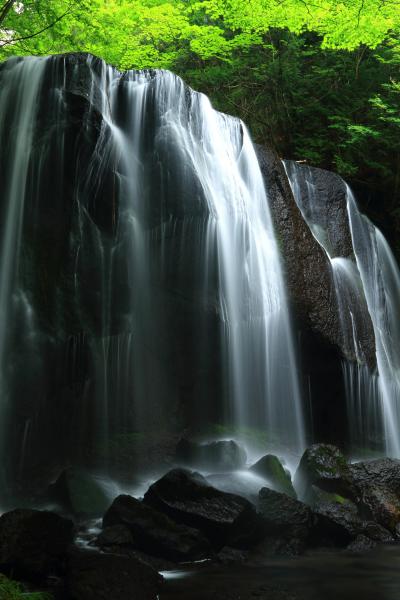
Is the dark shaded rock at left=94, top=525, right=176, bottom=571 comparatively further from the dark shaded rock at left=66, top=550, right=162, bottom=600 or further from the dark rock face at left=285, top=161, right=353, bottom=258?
the dark rock face at left=285, top=161, right=353, bottom=258

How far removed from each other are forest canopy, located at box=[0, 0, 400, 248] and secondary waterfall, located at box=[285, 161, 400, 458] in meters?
2.63

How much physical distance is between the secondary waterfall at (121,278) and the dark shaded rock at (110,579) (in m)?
3.82

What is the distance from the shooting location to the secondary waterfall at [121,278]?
27.5 feet

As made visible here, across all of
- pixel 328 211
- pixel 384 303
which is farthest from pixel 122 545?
pixel 328 211

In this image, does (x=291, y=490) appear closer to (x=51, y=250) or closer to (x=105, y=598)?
(x=105, y=598)

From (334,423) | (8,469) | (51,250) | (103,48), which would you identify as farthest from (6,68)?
(334,423)

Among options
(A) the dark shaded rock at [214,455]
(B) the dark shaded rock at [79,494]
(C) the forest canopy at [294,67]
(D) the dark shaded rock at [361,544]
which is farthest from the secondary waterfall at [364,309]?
(B) the dark shaded rock at [79,494]

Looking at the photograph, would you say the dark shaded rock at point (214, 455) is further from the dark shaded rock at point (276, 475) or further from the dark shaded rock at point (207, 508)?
the dark shaded rock at point (207, 508)

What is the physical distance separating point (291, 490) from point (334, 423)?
3.45m

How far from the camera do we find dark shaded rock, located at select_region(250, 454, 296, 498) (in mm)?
7258

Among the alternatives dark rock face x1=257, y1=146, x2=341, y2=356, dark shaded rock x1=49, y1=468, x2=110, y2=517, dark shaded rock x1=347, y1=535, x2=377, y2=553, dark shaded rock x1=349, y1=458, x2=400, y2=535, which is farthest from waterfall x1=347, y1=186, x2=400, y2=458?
dark shaded rock x1=49, y1=468, x2=110, y2=517

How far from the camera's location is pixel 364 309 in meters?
11.0

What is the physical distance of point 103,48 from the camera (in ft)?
44.1

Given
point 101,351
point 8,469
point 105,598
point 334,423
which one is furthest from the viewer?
point 334,423
